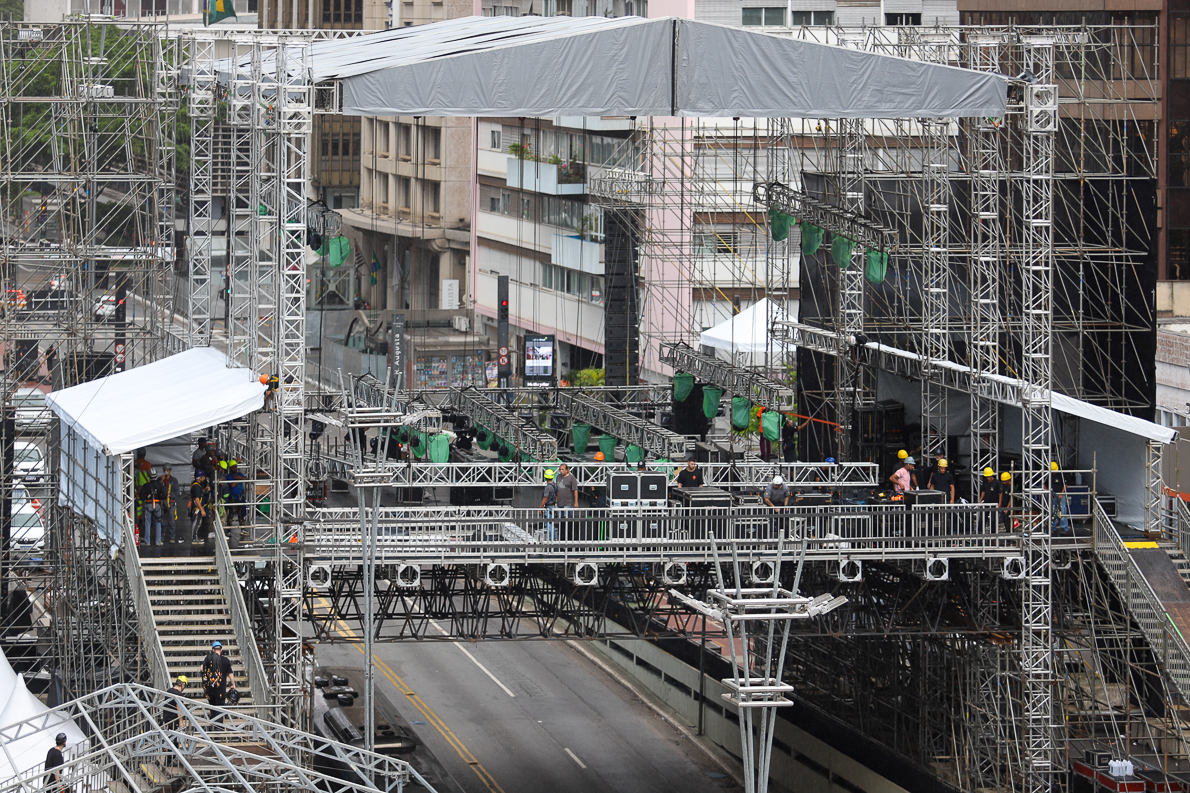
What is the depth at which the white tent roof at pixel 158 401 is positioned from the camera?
3862 centimetres

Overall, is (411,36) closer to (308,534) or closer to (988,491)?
(308,534)

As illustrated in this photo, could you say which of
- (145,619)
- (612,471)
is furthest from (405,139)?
(145,619)

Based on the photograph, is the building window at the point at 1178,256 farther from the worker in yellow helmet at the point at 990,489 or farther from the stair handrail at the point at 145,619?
the stair handrail at the point at 145,619

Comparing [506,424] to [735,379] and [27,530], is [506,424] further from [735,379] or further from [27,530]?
[27,530]

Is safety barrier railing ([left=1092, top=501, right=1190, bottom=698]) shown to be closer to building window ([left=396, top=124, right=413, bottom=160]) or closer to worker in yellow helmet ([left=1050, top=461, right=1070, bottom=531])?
worker in yellow helmet ([left=1050, top=461, right=1070, bottom=531])

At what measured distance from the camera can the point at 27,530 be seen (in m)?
51.9

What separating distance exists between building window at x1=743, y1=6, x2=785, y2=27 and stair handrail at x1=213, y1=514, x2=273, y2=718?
44569mm

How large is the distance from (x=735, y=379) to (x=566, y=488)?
18599 mm

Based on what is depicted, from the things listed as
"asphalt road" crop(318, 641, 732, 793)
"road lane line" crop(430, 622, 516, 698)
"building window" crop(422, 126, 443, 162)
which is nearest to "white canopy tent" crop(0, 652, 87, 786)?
"asphalt road" crop(318, 641, 732, 793)

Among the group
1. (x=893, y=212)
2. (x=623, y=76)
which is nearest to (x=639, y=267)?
(x=893, y=212)

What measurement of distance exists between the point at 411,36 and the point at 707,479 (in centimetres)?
1422

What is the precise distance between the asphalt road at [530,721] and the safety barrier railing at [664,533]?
382 inches

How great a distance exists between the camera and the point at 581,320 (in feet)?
277

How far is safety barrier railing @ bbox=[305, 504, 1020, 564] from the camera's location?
3872 centimetres
